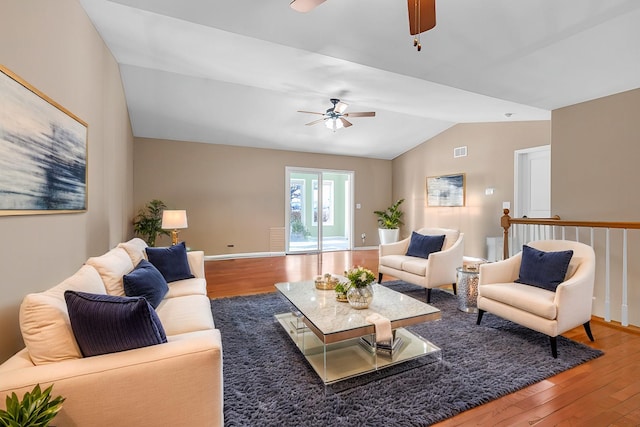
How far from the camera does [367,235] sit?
8070mm

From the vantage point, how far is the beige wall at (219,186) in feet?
19.2

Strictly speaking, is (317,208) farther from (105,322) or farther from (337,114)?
(105,322)

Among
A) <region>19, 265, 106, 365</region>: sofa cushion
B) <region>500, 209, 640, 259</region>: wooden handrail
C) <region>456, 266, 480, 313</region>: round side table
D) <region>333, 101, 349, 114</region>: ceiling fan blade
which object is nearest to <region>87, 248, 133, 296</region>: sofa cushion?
<region>19, 265, 106, 365</region>: sofa cushion

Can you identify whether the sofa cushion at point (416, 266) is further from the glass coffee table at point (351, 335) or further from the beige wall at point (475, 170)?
the beige wall at point (475, 170)

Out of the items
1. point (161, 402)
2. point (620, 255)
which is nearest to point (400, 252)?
point (620, 255)

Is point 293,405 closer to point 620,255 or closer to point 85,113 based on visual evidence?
point 85,113

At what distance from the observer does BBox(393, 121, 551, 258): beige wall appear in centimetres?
541

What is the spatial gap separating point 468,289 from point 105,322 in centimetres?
315

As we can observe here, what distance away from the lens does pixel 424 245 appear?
3.98 meters

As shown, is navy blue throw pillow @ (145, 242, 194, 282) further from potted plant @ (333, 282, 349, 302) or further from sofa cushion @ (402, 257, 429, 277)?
sofa cushion @ (402, 257, 429, 277)

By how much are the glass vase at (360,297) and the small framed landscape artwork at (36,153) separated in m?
2.08

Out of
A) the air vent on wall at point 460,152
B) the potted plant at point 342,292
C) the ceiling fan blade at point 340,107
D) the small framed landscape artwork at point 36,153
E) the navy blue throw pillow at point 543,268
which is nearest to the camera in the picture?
the small framed landscape artwork at point 36,153

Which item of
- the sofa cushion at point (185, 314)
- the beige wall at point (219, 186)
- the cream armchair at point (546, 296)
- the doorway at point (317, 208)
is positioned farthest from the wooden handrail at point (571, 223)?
the beige wall at point (219, 186)

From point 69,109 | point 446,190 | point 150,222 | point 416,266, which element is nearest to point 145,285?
point 69,109
